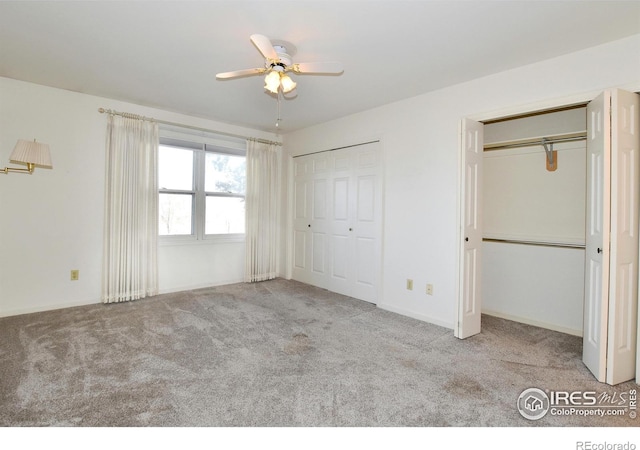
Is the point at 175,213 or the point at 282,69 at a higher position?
the point at 282,69

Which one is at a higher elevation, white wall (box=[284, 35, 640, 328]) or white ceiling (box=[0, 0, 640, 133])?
white ceiling (box=[0, 0, 640, 133])

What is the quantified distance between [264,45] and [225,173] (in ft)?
10.4

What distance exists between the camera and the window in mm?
4457

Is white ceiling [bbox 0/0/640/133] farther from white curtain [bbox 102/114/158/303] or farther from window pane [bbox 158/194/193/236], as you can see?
window pane [bbox 158/194/193/236]

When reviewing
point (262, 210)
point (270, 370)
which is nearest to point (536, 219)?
point (270, 370)

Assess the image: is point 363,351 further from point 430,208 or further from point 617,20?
point 617,20

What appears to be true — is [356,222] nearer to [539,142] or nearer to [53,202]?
[539,142]

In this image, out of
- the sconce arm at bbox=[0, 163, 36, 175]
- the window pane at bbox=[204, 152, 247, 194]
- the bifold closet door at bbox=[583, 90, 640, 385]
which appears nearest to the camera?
the bifold closet door at bbox=[583, 90, 640, 385]

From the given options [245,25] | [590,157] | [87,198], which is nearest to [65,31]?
[245,25]

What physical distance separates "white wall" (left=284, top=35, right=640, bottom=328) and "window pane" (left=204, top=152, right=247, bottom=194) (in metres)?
1.88

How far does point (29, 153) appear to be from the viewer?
305 centimetres

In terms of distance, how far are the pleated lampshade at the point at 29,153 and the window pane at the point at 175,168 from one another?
4.27 feet

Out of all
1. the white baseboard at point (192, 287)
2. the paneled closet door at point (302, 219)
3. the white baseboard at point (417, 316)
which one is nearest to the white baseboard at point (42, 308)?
the white baseboard at point (192, 287)

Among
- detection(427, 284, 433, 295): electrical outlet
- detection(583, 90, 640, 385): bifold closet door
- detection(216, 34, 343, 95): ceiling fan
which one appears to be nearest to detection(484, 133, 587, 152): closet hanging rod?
detection(583, 90, 640, 385): bifold closet door
